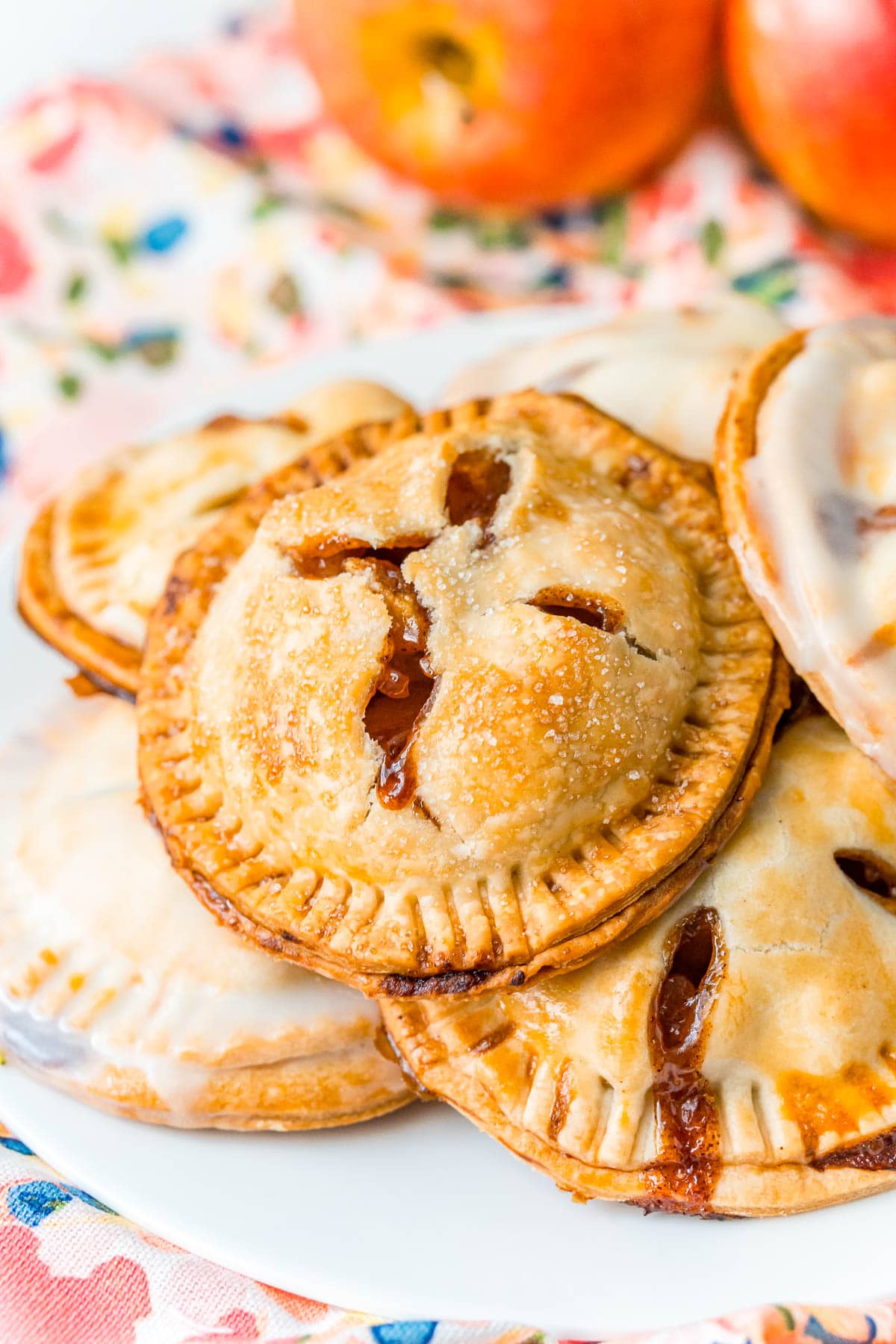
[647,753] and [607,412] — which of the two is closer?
[647,753]

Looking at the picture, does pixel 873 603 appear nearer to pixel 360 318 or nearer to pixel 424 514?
pixel 424 514

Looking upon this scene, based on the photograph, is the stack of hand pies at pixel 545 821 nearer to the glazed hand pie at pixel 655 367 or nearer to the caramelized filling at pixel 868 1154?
the caramelized filling at pixel 868 1154

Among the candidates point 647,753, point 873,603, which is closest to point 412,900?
point 647,753

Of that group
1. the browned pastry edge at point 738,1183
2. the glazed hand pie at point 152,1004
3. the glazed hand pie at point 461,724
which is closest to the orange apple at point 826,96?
the glazed hand pie at point 461,724

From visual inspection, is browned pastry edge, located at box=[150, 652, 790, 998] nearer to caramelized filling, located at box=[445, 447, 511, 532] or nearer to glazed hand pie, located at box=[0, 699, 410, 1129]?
glazed hand pie, located at box=[0, 699, 410, 1129]

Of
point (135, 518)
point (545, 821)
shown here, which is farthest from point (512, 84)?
point (545, 821)

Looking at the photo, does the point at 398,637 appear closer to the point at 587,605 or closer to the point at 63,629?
the point at 587,605

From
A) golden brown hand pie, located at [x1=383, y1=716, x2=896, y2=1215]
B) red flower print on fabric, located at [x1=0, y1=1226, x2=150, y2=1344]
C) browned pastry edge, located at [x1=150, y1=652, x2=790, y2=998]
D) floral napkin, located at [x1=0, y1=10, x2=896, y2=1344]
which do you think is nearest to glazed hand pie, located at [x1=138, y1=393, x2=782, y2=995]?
browned pastry edge, located at [x1=150, y1=652, x2=790, y2=998]
